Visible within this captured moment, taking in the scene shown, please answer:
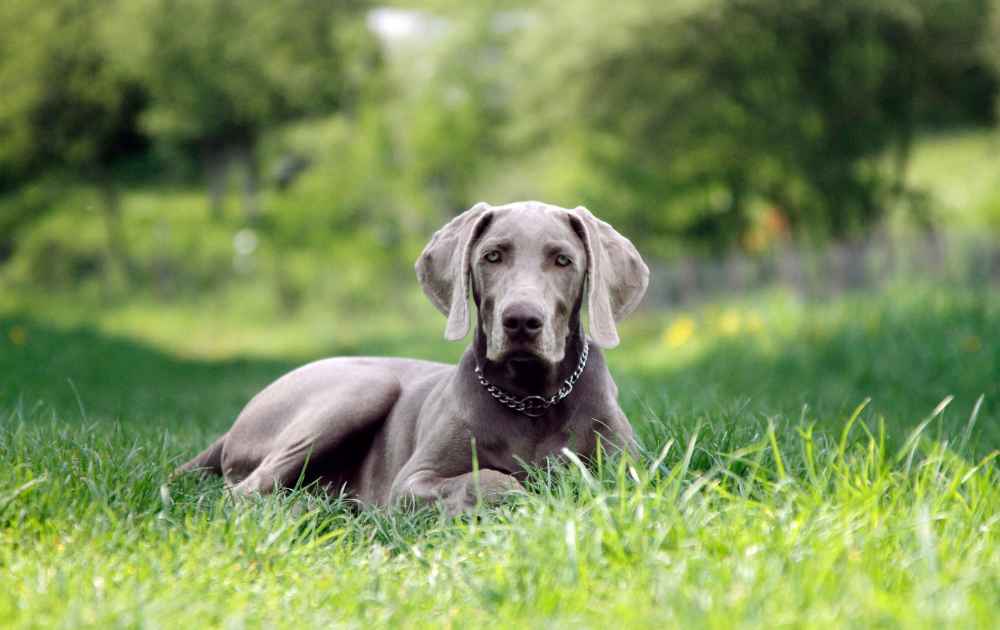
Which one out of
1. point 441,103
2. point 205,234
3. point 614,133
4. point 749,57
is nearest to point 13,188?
point 205,234

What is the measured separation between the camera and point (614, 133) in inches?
653

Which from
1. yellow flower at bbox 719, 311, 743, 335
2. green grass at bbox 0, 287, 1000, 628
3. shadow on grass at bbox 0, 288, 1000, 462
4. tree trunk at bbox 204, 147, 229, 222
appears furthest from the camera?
tree trunk at bbox 204, 147, 229, 222

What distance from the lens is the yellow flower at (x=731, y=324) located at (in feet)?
34.4

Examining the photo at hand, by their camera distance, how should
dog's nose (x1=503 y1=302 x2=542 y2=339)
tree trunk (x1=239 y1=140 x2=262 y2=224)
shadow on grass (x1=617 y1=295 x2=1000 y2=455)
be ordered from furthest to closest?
1. tree trunk (x1=239 y1=140 x2=262 y2=224)
2. shadow on grass (x1=617 y1=295 x2=1000 y2=455)
3. dog's nose (x1=503 y1=302 x2=542 y2=339)

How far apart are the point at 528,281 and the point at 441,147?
16.4m

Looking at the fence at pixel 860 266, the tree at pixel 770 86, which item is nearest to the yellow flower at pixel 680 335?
the fence at pixel 860 266

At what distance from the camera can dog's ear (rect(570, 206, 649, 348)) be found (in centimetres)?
381

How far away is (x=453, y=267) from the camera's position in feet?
13.0

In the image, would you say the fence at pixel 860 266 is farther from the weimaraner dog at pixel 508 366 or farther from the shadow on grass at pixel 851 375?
the weimaraner dog at pixel 508 366

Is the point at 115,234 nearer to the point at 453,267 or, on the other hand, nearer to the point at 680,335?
the point at 680,335

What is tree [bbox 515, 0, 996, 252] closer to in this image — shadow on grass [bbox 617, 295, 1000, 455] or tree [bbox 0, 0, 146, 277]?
shadow on grass [bbox 617, 295, 1000, 455]

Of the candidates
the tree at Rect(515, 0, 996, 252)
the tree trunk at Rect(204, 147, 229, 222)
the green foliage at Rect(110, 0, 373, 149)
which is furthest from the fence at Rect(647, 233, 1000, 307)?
the tree trunk at Rect(204, 147, 229, 222)

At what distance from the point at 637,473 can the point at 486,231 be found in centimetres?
109

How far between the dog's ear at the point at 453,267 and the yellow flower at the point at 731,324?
679cm
